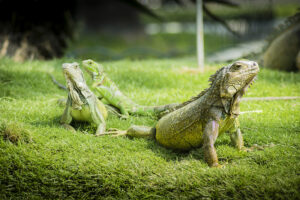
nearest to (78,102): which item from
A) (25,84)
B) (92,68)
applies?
(92,68)

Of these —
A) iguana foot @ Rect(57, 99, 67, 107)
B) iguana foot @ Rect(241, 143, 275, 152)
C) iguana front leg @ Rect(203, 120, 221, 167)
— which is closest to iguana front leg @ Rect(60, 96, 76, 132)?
iguana foot @ Rect(57, 99, 67, 107)

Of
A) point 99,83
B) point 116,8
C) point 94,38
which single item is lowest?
point 99,83

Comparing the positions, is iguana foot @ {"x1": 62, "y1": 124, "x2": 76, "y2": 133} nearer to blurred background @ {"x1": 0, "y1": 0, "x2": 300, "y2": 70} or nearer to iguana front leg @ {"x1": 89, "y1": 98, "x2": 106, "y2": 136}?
iguana front leg @ {"x1": 89, "y1": 98, "x2": 106, "y2": 136}

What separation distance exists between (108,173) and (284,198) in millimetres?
1495

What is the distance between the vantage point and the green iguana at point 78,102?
3.65 metres

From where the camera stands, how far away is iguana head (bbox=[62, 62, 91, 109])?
11.9 ft

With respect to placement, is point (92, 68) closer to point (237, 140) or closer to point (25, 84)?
point (25, 84)

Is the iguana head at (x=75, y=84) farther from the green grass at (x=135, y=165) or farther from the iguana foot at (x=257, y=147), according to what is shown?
the iguana foot at (x=257, y=147)

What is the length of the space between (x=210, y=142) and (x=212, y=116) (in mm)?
249

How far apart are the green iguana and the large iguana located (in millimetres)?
771

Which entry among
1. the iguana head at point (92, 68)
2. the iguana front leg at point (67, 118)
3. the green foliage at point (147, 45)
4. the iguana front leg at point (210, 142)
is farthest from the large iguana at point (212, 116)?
the green foliage at point (147, 45)

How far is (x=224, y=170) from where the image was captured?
109 inches

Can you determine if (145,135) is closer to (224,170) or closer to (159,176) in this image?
(159,176)

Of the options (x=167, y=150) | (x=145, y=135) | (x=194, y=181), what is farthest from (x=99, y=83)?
(x=194, y=181)
